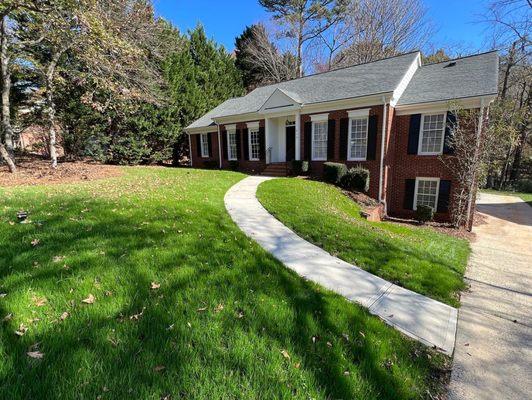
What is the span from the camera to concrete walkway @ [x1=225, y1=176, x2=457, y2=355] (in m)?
3.39

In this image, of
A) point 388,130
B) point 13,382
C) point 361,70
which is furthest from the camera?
point 361,70

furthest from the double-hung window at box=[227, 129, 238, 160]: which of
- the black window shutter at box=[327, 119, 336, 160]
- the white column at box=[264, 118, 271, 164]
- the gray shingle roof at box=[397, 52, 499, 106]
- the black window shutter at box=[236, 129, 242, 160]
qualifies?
the gray shingle roof at box=[397, 52, 499, 106]

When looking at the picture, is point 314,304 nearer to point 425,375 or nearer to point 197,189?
point 425,375

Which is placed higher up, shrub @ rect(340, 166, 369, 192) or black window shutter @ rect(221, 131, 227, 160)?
black window shutter @ rect(221, 131, 227, 160)

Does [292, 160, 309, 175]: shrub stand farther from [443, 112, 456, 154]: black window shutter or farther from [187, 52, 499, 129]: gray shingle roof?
[443, 112, 456, 154]: black window shutter

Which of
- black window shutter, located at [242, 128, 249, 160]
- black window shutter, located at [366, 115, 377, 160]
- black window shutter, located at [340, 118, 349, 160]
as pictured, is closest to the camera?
black window shutter, located at [366, 115, 377, 160]

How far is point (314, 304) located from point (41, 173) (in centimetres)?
1332

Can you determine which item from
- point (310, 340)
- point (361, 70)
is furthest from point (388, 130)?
point (310, 340)

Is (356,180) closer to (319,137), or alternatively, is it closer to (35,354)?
(319,137)

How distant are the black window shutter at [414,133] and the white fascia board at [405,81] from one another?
1126 mm

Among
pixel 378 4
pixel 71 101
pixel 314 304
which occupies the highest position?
pixel 378 4

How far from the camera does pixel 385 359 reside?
269 centimetres

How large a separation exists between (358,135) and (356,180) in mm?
2299

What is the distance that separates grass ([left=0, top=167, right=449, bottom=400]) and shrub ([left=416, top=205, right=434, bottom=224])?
1039 centimetres
